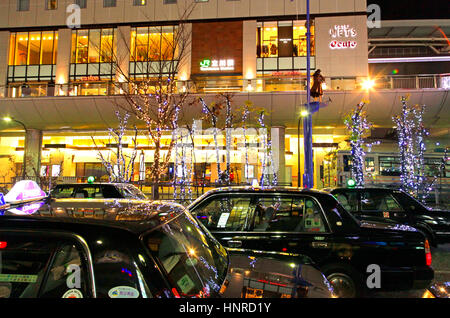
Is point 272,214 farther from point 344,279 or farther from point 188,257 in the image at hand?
point 188,257

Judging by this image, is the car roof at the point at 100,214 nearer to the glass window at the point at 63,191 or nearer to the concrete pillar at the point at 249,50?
the glass window at the point at 63,191

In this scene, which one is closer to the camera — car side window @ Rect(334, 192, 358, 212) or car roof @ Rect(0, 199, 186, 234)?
car roof @ Rect(0, 199, 186, 234)

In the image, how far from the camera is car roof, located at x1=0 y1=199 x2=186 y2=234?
75.0 inches

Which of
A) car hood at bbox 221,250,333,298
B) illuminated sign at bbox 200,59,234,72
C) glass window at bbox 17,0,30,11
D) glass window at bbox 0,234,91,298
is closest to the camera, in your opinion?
glass window at bbox 0,234,91,298

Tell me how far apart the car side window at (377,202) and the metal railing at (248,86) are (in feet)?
60.9

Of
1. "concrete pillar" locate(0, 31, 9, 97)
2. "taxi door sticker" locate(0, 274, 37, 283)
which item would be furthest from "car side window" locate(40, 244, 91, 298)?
"concrete pillar" locate(0, 31, 9, 97)

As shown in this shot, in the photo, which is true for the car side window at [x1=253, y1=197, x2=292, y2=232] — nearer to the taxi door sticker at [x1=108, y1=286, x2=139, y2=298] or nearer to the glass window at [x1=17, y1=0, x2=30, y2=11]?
the taxi door sticker at [x1=108, y1=286, x2=139, y2=298]

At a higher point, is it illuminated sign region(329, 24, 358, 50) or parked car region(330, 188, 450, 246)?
illuminated sign region(329, 24, 358, 50)

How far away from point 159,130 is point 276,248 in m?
8.84

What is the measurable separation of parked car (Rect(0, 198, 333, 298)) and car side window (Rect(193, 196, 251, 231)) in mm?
2123

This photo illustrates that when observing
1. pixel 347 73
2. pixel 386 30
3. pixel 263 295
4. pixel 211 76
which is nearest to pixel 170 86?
pixel 263 295

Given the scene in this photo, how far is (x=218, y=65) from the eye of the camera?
2794cm

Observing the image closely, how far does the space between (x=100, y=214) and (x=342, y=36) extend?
30272 mm

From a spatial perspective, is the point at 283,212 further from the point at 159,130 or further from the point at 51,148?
the point at 51,148
